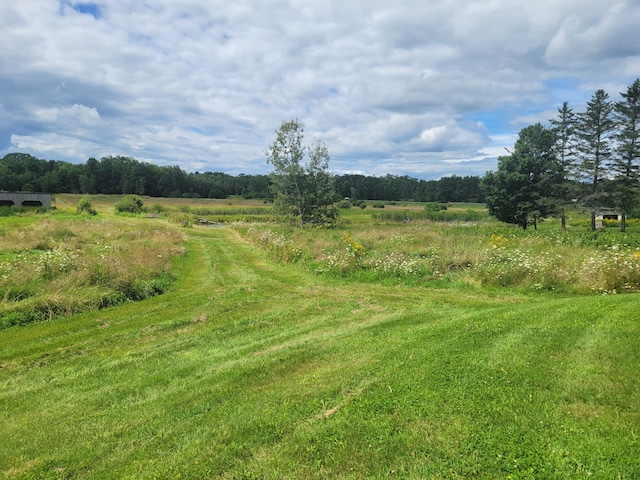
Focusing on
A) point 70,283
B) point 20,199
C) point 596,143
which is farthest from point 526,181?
point 20,199

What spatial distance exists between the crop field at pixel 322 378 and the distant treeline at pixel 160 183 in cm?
8082

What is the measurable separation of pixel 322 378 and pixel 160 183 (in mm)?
125887

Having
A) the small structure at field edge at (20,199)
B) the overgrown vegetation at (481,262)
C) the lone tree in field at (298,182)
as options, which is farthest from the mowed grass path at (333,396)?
the small structure at field edge at (20,199)

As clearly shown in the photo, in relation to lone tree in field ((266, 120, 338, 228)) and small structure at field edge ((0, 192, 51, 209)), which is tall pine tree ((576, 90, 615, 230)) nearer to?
lone tree in field ((266, 120, 338, 228))

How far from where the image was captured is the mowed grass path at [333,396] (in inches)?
127

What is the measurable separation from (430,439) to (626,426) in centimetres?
163

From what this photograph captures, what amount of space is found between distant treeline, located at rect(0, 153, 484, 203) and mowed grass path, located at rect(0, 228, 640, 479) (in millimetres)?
83388

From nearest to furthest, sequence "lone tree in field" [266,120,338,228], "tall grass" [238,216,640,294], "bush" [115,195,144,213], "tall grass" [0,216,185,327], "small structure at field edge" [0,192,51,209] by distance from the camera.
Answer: "tall grass" [0,216,185,327], "tall grass" [238,216,640,294], "lone tree in field" [266,120,338,228], "small structure at field edge" [0,192,51,209], "bush" [115,195,144,213]

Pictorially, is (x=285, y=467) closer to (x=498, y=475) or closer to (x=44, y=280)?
(x=498, y=475)

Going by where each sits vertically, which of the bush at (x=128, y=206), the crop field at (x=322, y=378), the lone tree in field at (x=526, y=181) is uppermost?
the lone tree in field at (x=526, y=181)

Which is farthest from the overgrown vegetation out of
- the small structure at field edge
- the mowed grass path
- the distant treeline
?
the distant treeline

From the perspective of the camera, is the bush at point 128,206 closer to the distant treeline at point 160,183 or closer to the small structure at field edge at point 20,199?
the small structure at field edge at point 20,199

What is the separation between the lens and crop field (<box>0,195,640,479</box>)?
328 centimetres

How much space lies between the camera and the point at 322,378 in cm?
493
